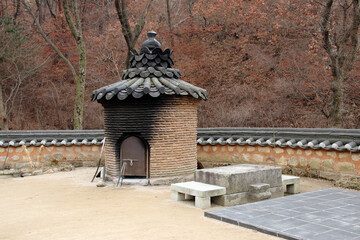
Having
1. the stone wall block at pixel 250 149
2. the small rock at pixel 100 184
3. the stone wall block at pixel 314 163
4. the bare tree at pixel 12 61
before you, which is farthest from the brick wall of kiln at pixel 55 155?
the stone wall block at pixel 314 163

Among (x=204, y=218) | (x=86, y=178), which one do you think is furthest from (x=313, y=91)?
(x=204, y=218)

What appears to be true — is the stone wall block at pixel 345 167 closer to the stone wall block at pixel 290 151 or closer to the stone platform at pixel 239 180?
the stone wall block at pixel 290 151

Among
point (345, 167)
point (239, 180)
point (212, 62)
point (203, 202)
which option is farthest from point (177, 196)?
point (212, 62)

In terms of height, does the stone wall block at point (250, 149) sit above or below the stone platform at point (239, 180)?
above

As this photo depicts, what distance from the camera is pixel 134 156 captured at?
9812 millimetres

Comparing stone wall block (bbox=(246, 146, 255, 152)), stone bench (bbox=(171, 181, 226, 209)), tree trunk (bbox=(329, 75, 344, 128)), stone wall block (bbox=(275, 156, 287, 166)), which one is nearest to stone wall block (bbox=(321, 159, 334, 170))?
stone wall block (bbox=(275, 156, 287, 166))

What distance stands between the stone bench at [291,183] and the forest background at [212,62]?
28.3ft

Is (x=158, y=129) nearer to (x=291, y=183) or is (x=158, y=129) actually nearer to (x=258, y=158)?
(x=291, y=183)

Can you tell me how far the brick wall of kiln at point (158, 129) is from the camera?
9648 millimetres

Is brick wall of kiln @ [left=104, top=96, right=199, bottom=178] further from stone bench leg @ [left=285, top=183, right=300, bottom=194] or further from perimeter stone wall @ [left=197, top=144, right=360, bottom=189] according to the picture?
stone bench leg @ [left=285, top=183, right=300, bottom=194]

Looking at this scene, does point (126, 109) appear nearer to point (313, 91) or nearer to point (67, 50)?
point (313, 91)

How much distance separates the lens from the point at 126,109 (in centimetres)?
984

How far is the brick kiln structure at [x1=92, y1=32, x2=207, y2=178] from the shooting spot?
9.59 m

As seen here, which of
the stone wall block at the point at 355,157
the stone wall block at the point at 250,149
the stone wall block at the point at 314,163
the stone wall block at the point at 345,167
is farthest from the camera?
the stone wall block at the point at 250,149
